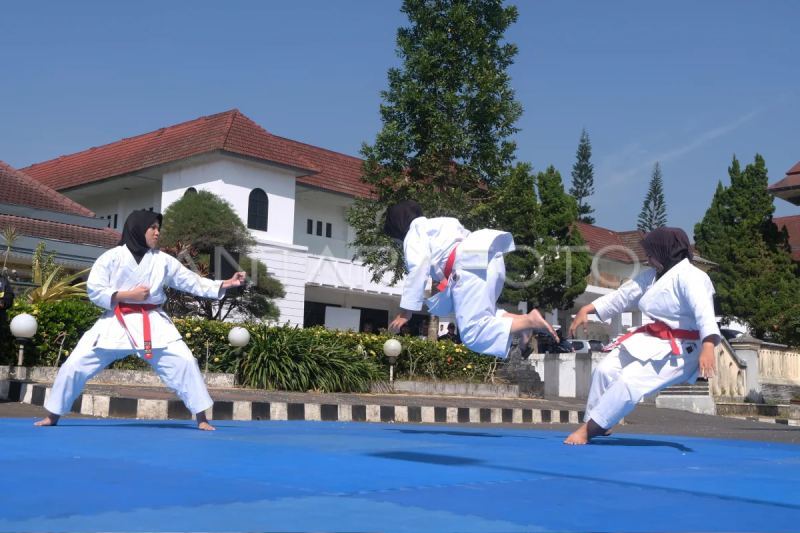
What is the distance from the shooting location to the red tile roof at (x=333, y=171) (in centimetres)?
3569

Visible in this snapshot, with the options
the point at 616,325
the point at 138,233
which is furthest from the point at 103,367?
the point at 616,325

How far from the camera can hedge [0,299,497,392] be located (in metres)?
11.7

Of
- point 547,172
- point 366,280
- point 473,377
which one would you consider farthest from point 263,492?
point 547,172

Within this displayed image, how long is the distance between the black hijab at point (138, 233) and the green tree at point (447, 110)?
16019mm

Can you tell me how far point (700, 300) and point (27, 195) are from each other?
77.5ft

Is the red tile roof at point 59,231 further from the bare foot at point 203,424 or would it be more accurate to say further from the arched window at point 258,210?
the bare foot at point 203,424

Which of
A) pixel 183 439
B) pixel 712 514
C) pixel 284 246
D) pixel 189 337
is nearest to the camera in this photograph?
pixel 712 514

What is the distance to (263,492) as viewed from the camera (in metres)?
3.38

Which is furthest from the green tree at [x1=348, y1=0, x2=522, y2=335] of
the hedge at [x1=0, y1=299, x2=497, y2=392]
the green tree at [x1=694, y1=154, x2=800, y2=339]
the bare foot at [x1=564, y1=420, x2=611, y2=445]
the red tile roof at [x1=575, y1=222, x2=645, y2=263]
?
the red tile roof at [x1=575, y1=222, x2=645, y2=263]

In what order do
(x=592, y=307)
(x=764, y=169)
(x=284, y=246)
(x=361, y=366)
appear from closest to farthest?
(x=592, y=307), (x=361, y=366), (x=284, y=246), (x=764, y=169)

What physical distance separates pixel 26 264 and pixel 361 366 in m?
13.7

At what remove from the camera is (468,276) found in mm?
6340

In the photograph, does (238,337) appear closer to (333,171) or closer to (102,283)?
(102,283)

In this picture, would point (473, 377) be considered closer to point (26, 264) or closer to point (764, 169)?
point (26, 264)
